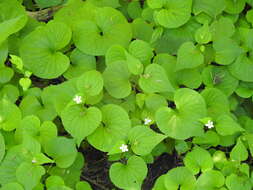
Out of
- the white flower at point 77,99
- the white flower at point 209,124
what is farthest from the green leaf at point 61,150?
the white flower at point 209,124

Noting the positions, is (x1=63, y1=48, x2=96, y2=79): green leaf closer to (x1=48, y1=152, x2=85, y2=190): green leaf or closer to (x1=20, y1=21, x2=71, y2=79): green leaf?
(x1=20, y1=21, x2=71, y2=79): green leaf

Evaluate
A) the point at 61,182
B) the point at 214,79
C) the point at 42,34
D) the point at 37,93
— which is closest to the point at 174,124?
the point at 214,79

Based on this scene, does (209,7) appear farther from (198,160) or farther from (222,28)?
(198,160)

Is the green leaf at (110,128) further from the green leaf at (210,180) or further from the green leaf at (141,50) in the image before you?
the green leaf at (210,180)

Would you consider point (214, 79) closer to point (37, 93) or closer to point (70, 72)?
point (70, 72)

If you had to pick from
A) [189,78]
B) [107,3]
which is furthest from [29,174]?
[107,3]

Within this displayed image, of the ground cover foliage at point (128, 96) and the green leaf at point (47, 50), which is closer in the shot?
the ground cover foliage at point (128, 96)
